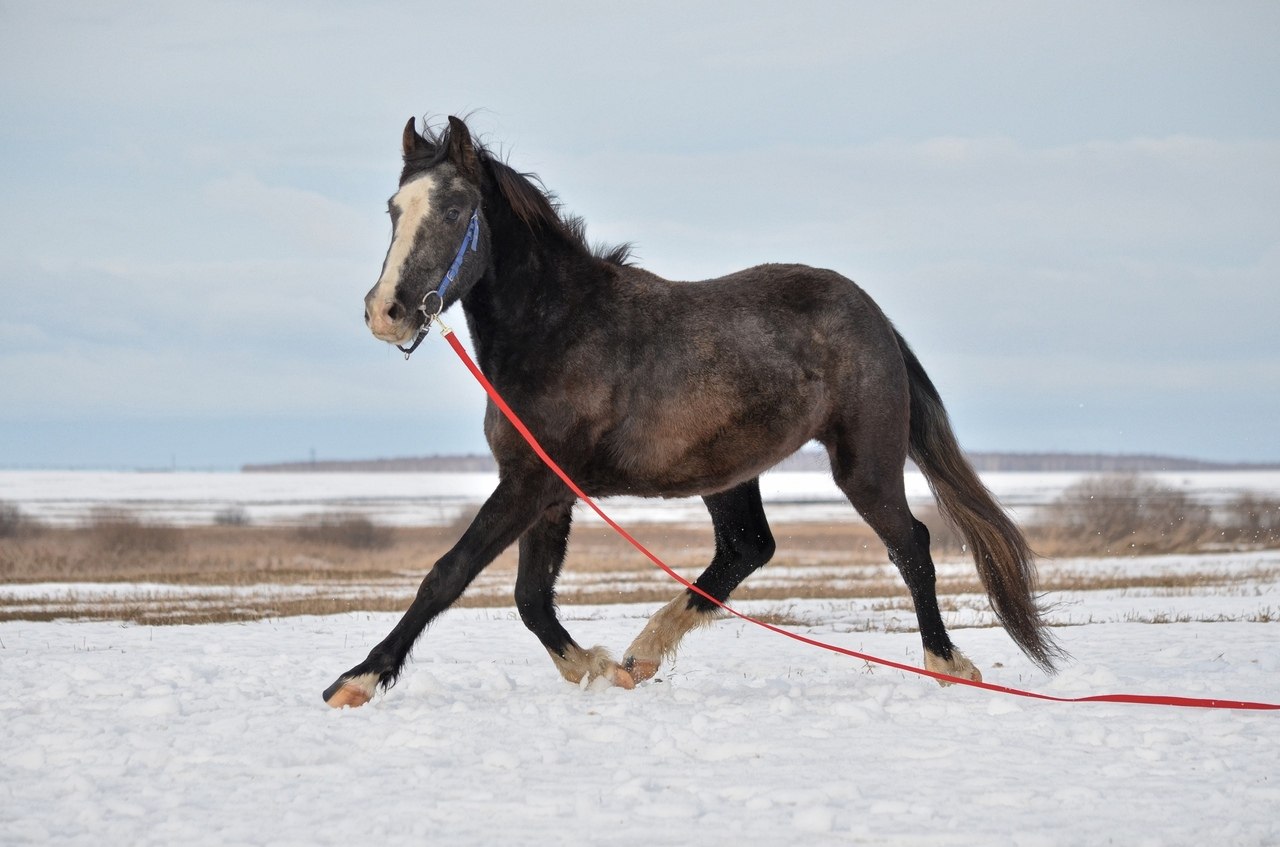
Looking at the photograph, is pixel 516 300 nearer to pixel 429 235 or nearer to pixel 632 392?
pixel 429 235

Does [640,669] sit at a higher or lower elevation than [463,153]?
lower

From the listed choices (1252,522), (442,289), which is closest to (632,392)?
(442,289)

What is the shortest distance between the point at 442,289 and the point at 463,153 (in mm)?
808

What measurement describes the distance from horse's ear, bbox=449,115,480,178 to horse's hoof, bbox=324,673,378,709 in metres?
2.72

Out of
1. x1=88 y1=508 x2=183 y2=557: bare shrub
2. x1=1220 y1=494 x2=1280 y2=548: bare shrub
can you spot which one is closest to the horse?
x1=88 y1=508 x2=183 y2=557: bare shrub

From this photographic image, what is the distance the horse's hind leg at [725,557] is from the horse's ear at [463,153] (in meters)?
→ 2.56

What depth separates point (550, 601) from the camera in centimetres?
689

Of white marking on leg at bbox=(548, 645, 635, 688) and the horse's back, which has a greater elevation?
the horse's back

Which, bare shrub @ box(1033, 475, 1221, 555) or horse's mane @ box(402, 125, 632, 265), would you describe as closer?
horse's mane @ box(402, 125, 632, 265)

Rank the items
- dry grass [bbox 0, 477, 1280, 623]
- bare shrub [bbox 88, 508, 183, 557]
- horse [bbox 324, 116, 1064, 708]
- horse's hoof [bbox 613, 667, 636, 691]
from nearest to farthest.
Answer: horse [bbox 324, 116, 1064, 708]
horse's hoof [bbox 613, 667, 636, 691]
dry grass [bbox 0, 477, 1280, 623]
bare shrub [bbox 88, 508, 183, 557]

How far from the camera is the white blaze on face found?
18.9ft

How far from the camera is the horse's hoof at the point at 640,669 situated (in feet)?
22.9

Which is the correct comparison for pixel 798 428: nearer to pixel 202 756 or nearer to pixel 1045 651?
pixel 1045 651

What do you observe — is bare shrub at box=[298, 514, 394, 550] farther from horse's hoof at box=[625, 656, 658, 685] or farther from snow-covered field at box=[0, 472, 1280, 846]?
horse's hoof at box=[625, 656, 658, 685]
